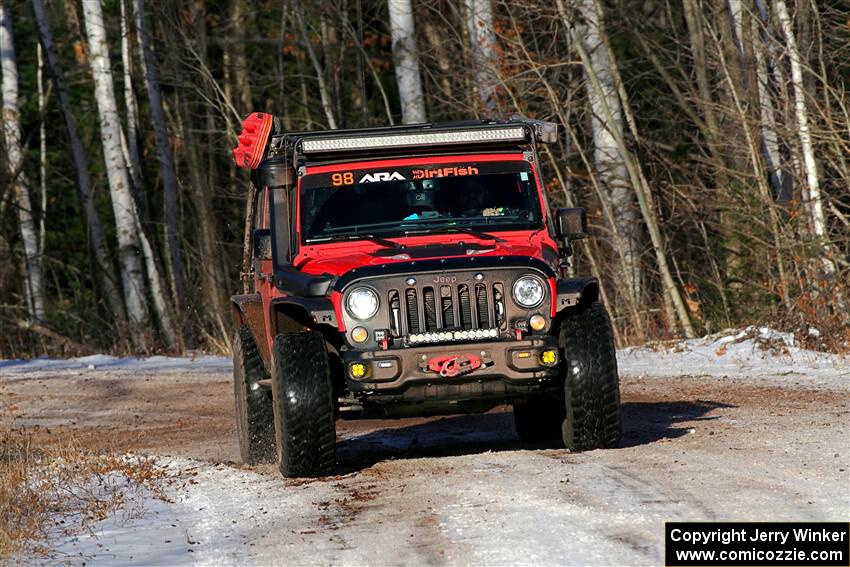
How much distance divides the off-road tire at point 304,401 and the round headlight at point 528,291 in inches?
49.3

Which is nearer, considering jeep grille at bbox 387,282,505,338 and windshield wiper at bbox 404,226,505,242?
jeep grille at bbox 387,282,505,338

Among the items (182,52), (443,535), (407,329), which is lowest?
(443,535)

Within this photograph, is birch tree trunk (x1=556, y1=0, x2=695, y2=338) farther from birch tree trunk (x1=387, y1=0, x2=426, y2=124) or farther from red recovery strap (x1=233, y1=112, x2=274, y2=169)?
red recovery strap (x1=233, y1=112, x2=274, y2=169)

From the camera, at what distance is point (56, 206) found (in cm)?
3897

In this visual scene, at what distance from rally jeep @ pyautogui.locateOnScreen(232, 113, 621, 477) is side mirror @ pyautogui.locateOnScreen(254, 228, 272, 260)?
0.5 inches

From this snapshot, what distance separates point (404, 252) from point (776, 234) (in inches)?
353

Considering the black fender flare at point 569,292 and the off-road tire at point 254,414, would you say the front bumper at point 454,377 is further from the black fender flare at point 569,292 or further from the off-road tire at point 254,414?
the off-road tire at point 254,414

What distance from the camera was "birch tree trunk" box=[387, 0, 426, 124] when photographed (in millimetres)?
22641

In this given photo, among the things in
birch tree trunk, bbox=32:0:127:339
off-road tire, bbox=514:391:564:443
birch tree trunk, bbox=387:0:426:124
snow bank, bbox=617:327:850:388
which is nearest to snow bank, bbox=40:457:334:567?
off-road tire, bbox=514:391:564:443

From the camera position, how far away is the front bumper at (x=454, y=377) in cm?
902

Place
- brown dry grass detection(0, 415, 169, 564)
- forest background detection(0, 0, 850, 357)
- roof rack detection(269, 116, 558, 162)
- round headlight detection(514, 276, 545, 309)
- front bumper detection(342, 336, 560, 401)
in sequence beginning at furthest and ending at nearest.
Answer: forest background detection(0, 0, 850, 357) < roof rack detection(269, 116, 558, 162) < round headlight detection(514, 276, 545, 309) < front bumper detection(342, 336, 560, 401) < brown dry grass detection(0, 415, 169, 564)

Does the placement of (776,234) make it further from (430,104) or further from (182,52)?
(182,52)

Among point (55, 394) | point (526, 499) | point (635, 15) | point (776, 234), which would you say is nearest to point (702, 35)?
point (635, 15)

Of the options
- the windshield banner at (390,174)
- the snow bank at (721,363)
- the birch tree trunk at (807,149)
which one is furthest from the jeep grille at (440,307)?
the birch tree trunk at (807,149)
